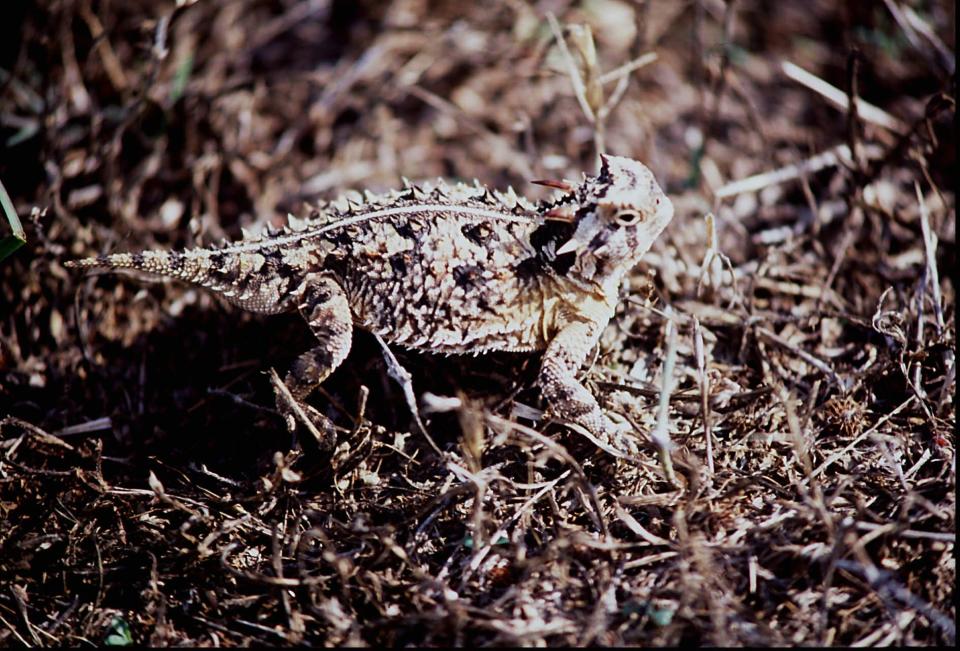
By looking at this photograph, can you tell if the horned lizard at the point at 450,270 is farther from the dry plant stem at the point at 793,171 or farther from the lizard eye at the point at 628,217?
the dry plant stem at the point at 793,171

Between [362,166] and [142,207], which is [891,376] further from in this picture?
[142,207]

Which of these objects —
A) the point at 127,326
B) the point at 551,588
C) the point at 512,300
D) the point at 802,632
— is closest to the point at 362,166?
the point at 127,326

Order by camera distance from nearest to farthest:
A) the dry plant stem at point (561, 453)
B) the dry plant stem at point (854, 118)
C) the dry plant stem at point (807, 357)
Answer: the dry plant stem at point (561, 453) → the dry plant stem at point (807, 357) → the dry plant stem at point (854, 118)

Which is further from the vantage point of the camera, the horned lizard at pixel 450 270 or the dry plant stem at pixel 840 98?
the dry plant stem at pixel 840 98

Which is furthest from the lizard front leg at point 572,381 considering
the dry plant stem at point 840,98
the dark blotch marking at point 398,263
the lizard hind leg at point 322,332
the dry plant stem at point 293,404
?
the dry plant stem at point 840,98

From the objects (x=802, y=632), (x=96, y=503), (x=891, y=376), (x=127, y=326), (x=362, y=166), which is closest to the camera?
(x=802, y=632)

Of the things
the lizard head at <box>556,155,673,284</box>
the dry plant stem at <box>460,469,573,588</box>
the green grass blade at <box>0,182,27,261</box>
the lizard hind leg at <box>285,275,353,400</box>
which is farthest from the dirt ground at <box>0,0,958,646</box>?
the green grass blade at <box>0,182,27,261</box>

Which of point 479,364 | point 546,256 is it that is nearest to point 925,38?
point 546,256
